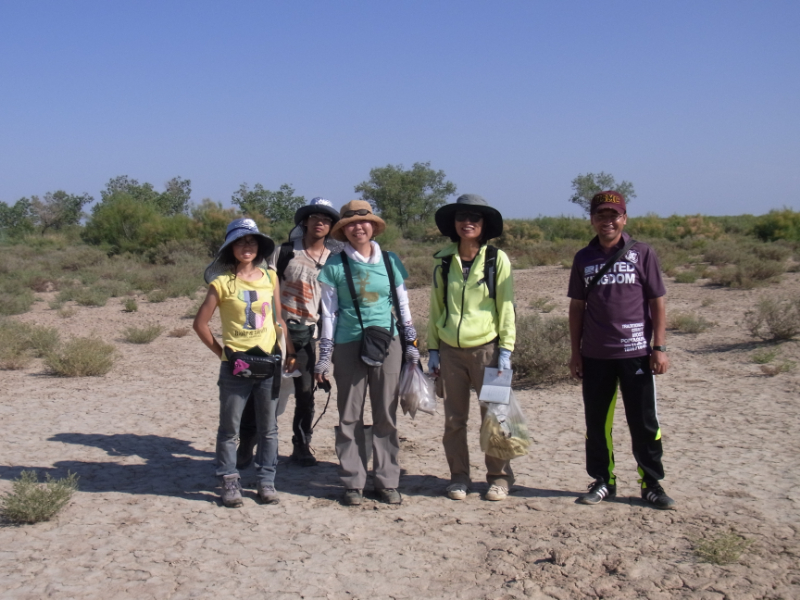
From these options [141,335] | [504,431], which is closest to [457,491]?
[504,431]

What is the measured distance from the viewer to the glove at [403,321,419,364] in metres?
4.38

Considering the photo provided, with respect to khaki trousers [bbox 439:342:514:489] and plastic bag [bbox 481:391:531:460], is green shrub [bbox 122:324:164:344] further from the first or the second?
plastic bag [bbox 481:391:531:460]

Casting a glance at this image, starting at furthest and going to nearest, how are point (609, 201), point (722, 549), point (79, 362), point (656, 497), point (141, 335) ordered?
point (141, 335) → point (79, 362) → point (656, 497) → point (609, 201) → point (722, 549)

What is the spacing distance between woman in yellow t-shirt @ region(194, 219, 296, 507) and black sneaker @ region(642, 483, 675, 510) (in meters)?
2.23

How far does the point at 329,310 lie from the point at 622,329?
5.61ft

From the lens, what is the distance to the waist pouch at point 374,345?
4242 millimetres

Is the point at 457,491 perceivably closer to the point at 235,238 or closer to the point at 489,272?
the point at 489,272

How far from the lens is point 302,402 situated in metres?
5.14

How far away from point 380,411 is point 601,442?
52.9 inches

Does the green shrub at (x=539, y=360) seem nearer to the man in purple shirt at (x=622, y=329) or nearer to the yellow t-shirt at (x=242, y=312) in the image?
the man in purple shirt at (x=622, y=329)

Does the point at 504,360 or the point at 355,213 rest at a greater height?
the point at 355,213

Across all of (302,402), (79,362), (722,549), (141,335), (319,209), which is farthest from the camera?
(141,335)

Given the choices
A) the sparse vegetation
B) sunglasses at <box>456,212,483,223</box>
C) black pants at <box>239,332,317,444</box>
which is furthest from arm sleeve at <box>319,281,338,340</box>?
the sparse vegetation

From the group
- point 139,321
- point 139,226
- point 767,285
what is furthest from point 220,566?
point 139,226
